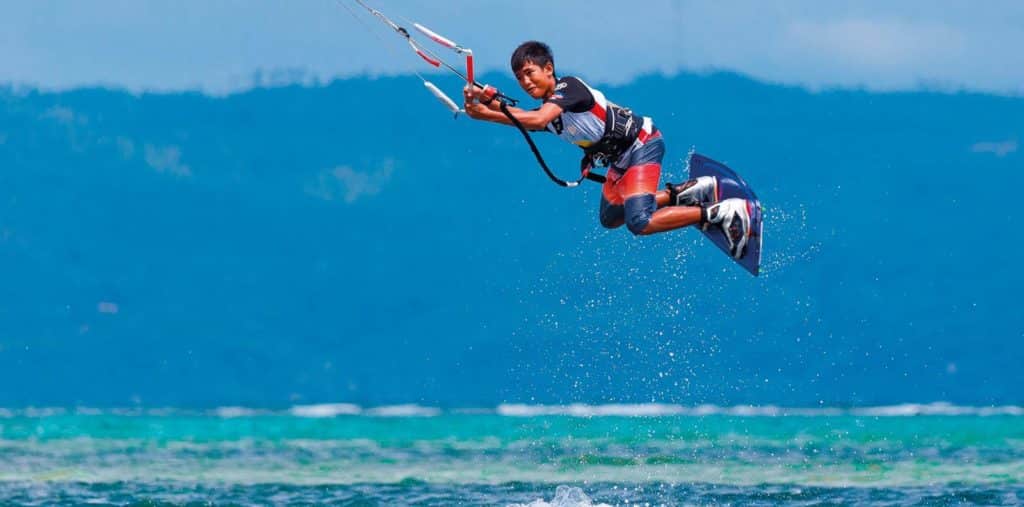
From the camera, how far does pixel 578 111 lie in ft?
22.7

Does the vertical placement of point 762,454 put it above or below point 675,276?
below

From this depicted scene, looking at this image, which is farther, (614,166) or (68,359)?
Result: (68,359)

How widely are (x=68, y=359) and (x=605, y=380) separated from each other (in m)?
3.97

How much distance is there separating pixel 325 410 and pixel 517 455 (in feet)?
5.83

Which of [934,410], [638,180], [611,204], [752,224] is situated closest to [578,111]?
[638,180]

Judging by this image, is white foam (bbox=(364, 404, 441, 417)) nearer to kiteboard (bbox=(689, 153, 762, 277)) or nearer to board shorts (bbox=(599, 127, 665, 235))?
kiteboard (bbox=(689, 153, 762, 277))

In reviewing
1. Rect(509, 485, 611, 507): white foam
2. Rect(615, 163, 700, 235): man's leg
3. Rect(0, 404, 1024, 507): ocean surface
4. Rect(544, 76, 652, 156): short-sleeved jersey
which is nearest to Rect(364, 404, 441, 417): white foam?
Rect(0, 404, 1024, 507): ocean surface

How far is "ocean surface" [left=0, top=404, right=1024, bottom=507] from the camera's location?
28.7 feet

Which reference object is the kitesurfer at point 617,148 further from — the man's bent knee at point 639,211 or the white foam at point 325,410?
the white foam at point 325,410

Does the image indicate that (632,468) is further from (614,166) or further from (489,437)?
(614,166)

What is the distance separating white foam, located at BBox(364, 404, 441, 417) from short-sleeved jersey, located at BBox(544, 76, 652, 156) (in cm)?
460

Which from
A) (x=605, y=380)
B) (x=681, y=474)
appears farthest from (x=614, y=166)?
(x=605, y=380)

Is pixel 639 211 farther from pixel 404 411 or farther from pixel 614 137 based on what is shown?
pixel 404 411

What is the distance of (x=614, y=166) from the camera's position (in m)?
7.41
